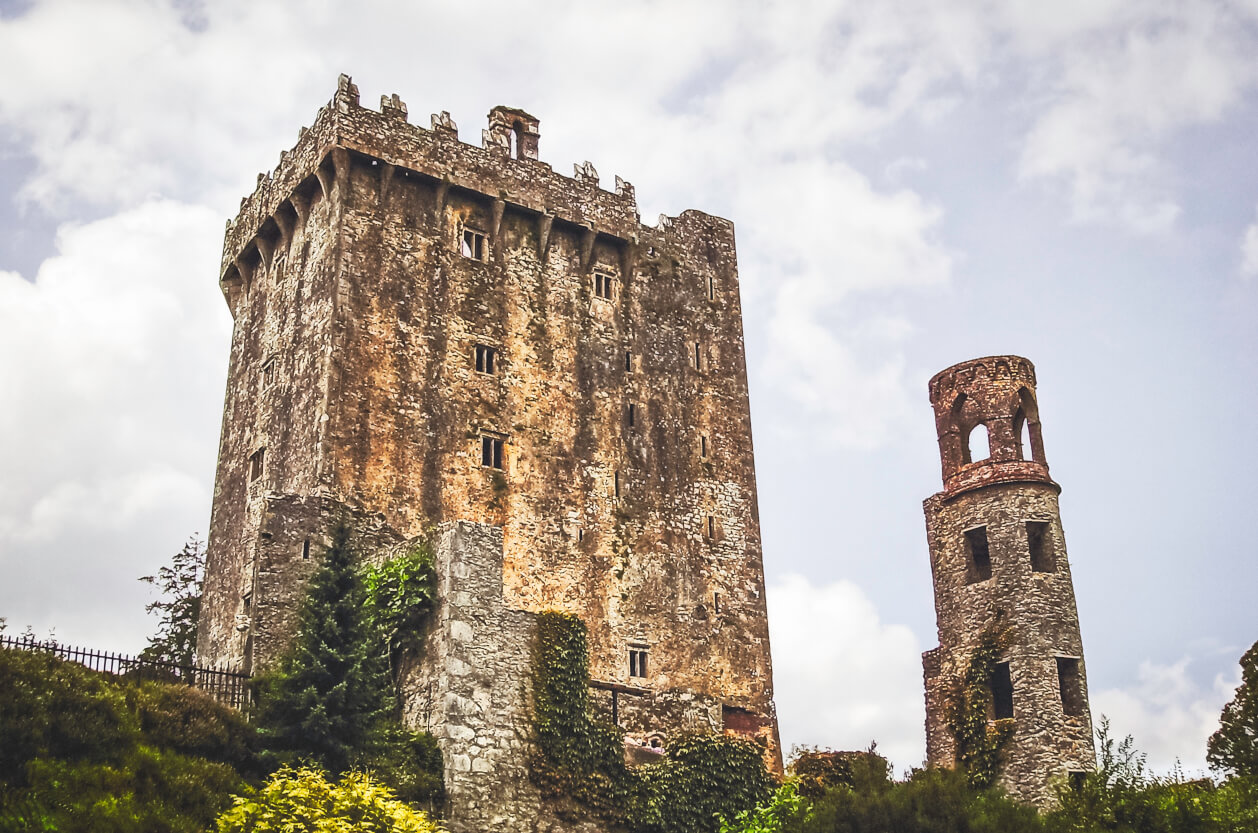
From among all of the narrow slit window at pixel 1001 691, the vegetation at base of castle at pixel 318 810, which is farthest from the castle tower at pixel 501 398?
the vegetation at base of castle at pixel 318 810

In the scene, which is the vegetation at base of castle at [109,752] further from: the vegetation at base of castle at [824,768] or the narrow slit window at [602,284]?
the narrow slit window at [602,284]

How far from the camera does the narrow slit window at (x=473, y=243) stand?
36381 mm

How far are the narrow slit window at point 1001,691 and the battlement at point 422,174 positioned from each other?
15.0m

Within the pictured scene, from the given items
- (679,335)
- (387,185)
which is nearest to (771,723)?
(679,335)

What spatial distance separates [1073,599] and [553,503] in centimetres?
1275

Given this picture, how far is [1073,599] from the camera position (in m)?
34.4

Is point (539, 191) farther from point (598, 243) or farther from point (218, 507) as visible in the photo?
point (218, 507)

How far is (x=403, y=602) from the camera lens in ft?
88.7

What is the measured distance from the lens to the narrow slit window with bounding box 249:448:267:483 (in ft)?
114

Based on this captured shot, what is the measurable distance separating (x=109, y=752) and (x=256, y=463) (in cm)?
1377

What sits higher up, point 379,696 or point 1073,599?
point 1073,599

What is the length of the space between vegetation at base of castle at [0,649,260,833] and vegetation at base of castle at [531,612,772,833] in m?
5.52

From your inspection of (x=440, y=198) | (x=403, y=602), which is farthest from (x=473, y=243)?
(x=403, y=602)

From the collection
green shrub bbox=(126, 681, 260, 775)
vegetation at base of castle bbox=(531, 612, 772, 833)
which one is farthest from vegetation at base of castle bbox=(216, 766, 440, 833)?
vegetation at base of castle bbox=(531, 612, 772, 833)
